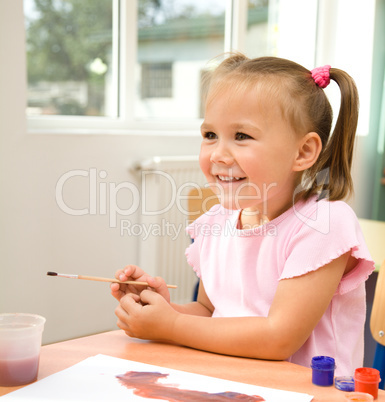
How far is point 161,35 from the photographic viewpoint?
3.00 meters

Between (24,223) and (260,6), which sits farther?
(260,6)

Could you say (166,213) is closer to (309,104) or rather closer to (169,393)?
(309,104)

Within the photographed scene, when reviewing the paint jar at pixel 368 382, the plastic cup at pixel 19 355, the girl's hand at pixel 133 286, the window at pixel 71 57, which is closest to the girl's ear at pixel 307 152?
the girl's hand at pixel 133 286

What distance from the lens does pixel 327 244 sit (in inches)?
36.8

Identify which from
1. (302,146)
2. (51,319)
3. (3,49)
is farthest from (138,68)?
(302,146)

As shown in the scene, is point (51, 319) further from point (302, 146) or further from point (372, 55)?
point (372, 55)

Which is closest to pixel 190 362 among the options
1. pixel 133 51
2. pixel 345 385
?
pixel 345 385

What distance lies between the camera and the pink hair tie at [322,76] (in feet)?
3.43

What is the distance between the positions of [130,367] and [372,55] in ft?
11.4

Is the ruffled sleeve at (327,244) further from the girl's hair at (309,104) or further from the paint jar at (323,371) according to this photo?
the paint jar at (323,371)

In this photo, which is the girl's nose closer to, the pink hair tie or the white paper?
the pink hair tie

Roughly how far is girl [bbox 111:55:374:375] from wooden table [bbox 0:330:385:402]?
0.07 ft

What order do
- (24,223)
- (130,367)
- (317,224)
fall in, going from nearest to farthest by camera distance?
(130,367), (317,224), (24,223)

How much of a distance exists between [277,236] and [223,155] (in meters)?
0.18
